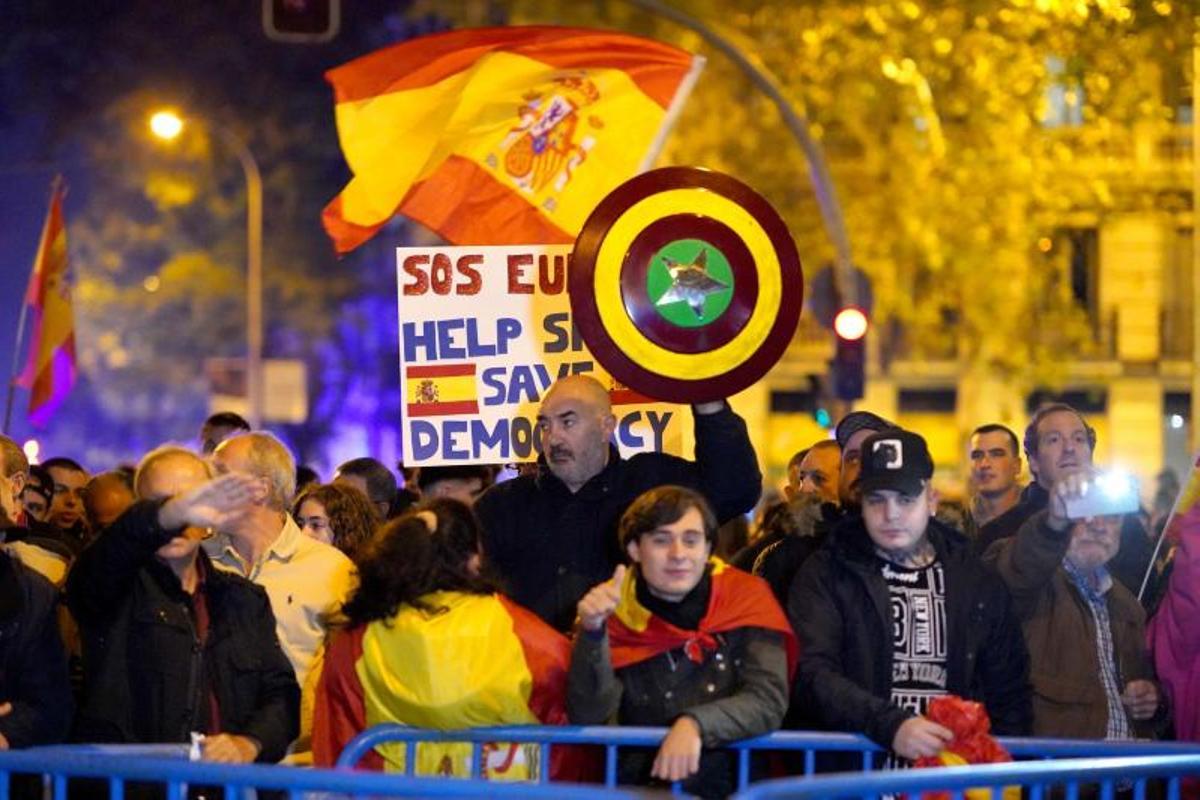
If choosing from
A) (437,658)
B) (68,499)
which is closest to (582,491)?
(437,658)

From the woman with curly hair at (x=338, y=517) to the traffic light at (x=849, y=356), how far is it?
10884mm

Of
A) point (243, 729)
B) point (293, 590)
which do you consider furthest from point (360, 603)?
point (293, 590)

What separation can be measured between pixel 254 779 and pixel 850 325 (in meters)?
14.9

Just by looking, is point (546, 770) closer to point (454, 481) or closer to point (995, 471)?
point (454, 481)

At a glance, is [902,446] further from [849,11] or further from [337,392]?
[337,392]

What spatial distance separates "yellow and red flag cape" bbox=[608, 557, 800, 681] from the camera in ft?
24.5

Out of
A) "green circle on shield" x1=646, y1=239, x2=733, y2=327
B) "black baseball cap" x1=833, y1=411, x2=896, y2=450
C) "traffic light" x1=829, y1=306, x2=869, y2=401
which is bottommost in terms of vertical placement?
"black baseball cap" x1=833, y1=411, x2=896, y2=450

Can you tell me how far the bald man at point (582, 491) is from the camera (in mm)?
8711

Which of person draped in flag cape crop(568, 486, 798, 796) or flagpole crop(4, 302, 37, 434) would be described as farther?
flagpole crop(4, 302, 37, 434)

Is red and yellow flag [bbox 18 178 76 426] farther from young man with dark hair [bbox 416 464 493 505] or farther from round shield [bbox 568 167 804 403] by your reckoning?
round shield [bbox 568 167 804 403]

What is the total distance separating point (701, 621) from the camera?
7.46m

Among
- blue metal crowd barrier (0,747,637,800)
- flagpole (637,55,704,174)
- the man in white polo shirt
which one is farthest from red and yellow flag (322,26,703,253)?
blue metal crowd barrier (0,747,637,800)

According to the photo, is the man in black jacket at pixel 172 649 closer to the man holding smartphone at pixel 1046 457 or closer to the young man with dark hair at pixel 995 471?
the man holding smartphone at pixel 1046 457

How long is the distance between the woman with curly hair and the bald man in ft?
2.82
